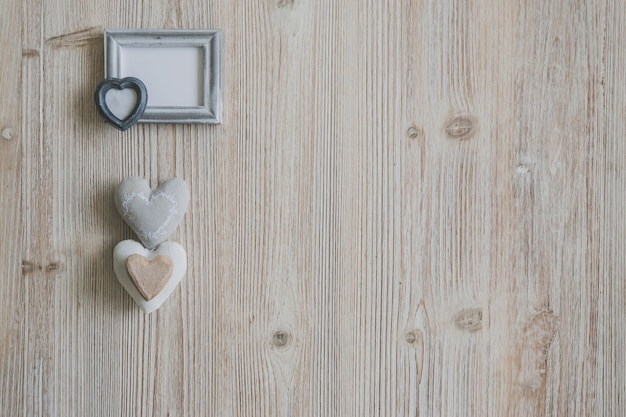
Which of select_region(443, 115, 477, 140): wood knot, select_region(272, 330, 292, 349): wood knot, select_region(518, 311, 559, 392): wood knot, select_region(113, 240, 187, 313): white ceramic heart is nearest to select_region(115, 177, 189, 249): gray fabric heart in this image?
select_region(113, 240, 187, 313): white ceramic heart

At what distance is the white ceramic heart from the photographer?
2.43ft

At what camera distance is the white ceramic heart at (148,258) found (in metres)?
A: 0.74

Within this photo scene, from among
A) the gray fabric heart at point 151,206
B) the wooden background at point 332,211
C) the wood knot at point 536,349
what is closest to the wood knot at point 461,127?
the wooden background at point 332,211

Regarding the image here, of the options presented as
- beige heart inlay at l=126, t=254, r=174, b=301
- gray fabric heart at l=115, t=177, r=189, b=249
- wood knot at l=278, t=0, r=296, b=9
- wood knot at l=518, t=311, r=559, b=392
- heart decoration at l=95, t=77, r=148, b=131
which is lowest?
wood knot at l=518, t=311, r=559, b=392

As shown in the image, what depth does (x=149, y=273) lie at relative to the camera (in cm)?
73

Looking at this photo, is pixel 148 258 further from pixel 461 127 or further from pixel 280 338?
pixel 461 127

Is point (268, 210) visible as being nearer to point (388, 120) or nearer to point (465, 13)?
point (388, 120)

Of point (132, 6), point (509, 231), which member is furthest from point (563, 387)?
point (132, 6)

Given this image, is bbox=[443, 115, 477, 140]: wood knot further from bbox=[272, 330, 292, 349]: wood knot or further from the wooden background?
bbox=[272, 330, 292, 349]: wood knot

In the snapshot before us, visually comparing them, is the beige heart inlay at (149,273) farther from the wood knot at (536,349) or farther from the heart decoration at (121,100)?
the wood knot at (536,349)

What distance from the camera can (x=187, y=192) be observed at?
0.76 metres

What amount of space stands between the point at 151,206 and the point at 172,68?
0.19m

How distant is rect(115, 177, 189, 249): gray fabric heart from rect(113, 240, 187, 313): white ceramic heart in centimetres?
1

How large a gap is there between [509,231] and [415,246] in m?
0.13
